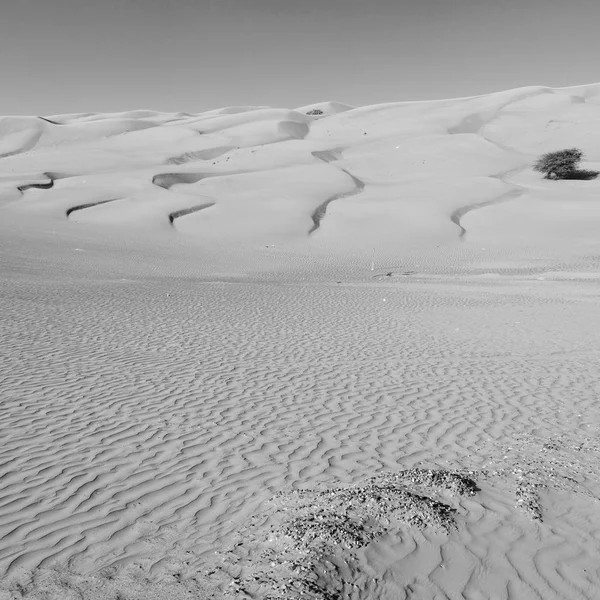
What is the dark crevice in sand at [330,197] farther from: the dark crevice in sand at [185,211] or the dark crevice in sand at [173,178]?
the dark crevice in sand at [173,178]

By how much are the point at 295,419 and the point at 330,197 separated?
31947 mm

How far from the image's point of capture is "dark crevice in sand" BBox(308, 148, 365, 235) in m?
34.1

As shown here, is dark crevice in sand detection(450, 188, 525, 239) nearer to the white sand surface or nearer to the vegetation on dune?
the white sand surface

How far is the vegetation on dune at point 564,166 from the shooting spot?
44031 millimetres

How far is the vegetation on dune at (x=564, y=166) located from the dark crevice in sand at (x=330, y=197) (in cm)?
1494

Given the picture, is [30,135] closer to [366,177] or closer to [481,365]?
[366,177]

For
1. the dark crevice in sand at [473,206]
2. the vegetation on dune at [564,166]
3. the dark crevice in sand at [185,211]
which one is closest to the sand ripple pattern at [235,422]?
the dark crevice in sand at [185,211]

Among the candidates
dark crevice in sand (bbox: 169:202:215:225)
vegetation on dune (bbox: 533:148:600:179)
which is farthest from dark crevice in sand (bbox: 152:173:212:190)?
vegetation on dune (bbox: 533:148:600:179)

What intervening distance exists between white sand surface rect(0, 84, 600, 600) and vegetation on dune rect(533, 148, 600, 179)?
16921 mm

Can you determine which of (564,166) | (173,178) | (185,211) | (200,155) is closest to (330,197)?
(185,211)

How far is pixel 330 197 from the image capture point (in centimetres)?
3850

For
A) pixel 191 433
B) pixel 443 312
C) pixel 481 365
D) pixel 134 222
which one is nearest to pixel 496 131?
pixel 134 222

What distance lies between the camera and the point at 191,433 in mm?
7148

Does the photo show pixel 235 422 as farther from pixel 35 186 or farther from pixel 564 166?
pixel 564 166
